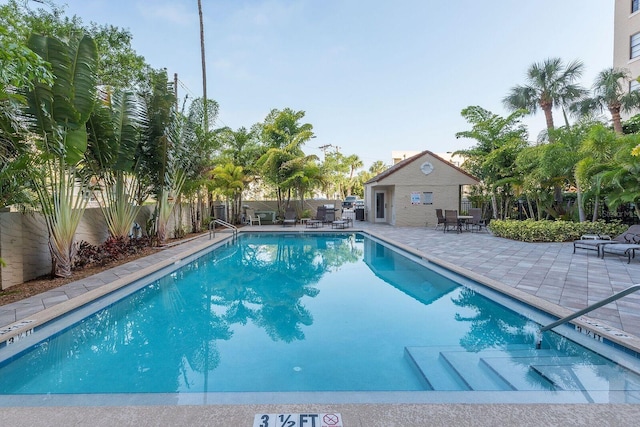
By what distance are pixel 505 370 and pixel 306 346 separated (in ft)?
8.11

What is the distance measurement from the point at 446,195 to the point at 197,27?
1829 cm

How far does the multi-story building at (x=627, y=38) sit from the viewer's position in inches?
813

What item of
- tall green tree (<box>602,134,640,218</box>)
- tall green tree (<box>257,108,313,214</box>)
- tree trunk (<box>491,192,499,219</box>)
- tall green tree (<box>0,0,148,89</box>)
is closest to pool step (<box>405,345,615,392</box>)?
tall green tree (<box>602,134,640,218</box>)

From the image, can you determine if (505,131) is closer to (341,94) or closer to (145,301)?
(341,94)

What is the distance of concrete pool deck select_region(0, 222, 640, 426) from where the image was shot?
2.46 meters

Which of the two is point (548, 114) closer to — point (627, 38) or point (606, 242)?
point (627, 38)

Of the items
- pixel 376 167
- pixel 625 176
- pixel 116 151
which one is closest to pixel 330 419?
pixel 116 151

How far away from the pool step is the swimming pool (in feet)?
0.04

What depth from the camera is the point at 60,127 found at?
6125 mm

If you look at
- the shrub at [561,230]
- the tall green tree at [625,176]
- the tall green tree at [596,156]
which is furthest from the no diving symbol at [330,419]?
the tall green tree at [596,156]

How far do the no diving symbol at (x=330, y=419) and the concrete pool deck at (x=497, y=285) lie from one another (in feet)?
0.24

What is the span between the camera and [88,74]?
6230 mm

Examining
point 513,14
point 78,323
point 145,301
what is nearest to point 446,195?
point 513,14

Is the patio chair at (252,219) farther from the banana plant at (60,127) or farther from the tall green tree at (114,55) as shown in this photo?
the banana plant at (60,127)
